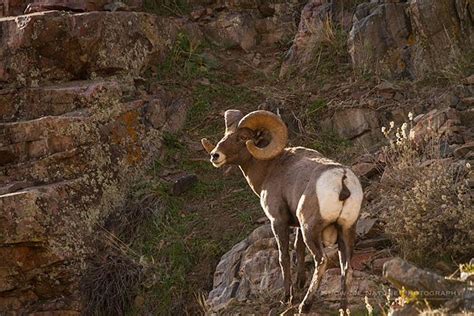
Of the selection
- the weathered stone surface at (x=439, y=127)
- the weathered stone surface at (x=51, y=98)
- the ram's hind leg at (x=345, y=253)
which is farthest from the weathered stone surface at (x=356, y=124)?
the ram's hind leg at (x=345, y=253)

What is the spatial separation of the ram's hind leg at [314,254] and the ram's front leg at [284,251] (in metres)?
0.53

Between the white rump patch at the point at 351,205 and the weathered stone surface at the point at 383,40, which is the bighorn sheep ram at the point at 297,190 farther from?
the weathered stone surface at the point at 383,40

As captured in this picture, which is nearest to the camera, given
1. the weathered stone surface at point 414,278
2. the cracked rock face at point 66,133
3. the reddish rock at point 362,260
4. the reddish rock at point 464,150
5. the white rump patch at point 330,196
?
the weathered stone surface at point 414,278

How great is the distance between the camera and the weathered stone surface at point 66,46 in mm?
12648

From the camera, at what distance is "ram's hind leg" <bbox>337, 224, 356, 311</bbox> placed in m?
7.75

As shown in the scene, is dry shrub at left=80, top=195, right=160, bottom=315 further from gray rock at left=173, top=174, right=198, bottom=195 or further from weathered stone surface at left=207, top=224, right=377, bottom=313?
weathered stone surface at left=207, top=224, right=377, bottom=313

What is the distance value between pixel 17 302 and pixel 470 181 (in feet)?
18.1

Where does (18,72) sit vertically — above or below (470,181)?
above

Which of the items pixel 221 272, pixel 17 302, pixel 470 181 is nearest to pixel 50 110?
pixel 17 302

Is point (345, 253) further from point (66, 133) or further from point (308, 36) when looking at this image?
point (308, 36)

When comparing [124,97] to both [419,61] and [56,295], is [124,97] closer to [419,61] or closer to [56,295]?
[56,295]

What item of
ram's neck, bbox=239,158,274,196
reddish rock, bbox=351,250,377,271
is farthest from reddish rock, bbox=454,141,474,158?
ram's neck, bbox=239,158,274,196

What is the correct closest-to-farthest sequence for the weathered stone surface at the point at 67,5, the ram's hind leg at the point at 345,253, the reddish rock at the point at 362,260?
the ram's hind leg at the point at 345,253 < the reddish rock at the point at 362,260 < the weathered stone surface at the point at 67,5

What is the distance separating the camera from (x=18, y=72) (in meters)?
12.7
